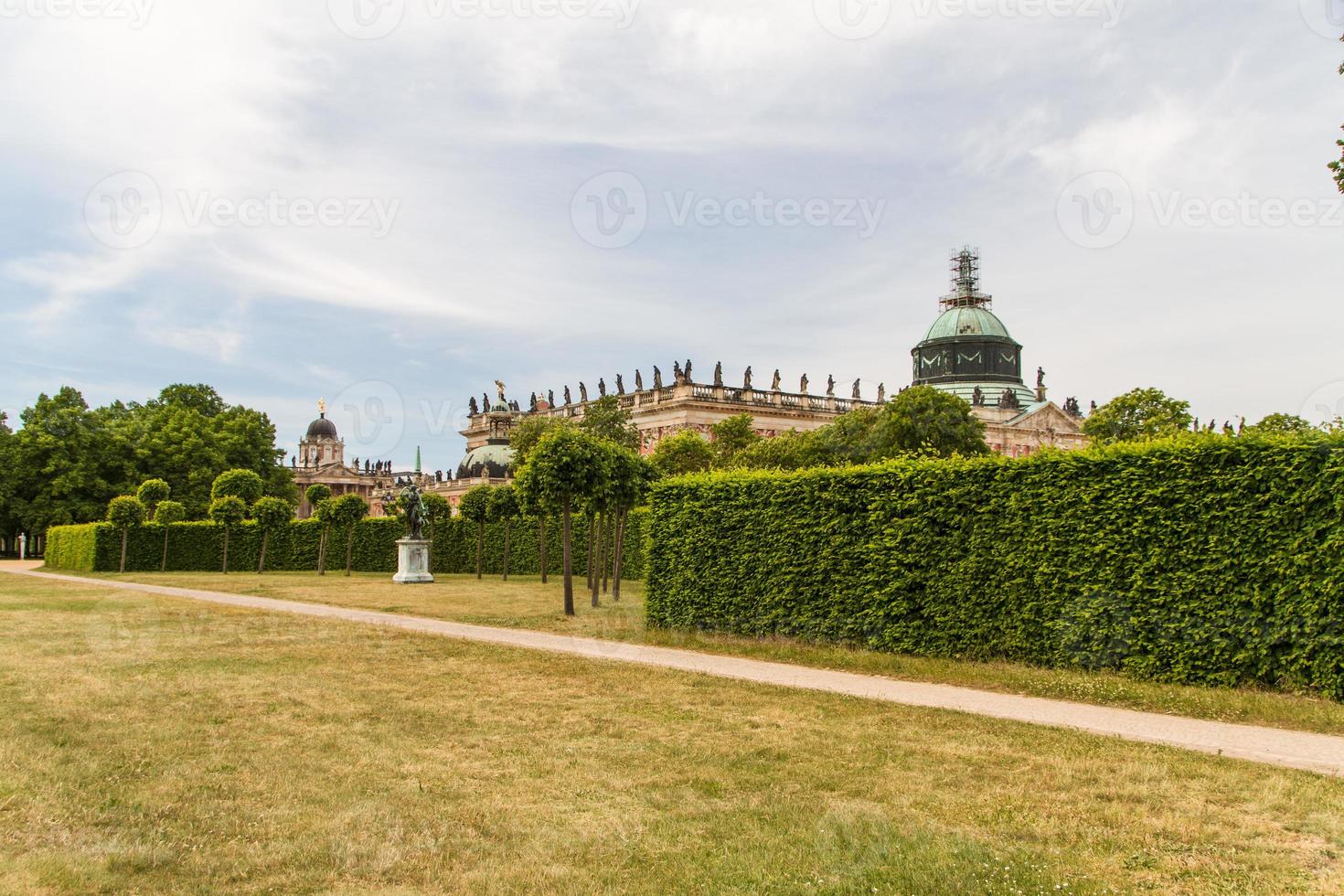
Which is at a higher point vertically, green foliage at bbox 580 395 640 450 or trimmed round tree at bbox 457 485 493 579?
green foliage at bbox 580 395 640 450

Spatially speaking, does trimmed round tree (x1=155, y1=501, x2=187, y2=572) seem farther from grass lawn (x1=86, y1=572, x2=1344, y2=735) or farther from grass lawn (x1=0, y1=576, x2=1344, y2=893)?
grass lawn (x1=0, y1=576, x2=1344, y2=893)

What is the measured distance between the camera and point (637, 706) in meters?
12.2

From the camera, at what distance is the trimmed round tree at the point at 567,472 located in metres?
26.0

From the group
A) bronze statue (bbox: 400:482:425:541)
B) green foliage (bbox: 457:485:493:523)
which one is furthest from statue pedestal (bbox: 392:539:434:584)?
green foliage (bbox: 457:485:493:523)

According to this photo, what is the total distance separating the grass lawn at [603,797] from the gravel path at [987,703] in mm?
670

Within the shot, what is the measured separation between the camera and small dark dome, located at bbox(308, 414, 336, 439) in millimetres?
184000

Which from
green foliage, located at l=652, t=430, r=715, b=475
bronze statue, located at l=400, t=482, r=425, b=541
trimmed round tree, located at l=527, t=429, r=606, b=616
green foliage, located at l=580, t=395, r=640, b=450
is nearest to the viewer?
trimmed round tree, located at l=527, t=429, r=606, b=616

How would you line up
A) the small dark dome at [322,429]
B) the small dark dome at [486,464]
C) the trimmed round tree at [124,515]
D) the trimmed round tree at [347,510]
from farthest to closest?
the small dark dome at [322,429] → the small dark dome at [486,464] → the trimmed round tree at [124,515] → the trimmed round tree at [347,510]

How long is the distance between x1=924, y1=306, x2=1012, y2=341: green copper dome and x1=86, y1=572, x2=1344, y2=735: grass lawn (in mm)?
82872

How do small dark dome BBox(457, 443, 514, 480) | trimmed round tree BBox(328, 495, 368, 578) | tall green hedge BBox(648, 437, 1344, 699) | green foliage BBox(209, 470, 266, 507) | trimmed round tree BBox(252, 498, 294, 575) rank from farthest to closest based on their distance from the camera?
small dark dome BBox(457, 443, 514, 480)
green foliage BBox(209, 470, 266, 507)
trimmed round tree BBox(252, 498, 294, 575)
trimmed round tree BBox(328, 495, 368, 578)
tall green hedge BBox(648, 437, 1344, 699)

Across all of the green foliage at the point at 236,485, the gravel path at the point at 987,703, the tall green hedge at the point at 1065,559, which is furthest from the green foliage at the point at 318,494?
the tall green hedge at the point at 1065,559

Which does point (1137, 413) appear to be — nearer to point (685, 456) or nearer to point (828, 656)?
point (685, 456)

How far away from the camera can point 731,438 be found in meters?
66.9

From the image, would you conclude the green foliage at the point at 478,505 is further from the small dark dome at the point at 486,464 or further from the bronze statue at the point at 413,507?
the small dark dome at the point at 486,464
